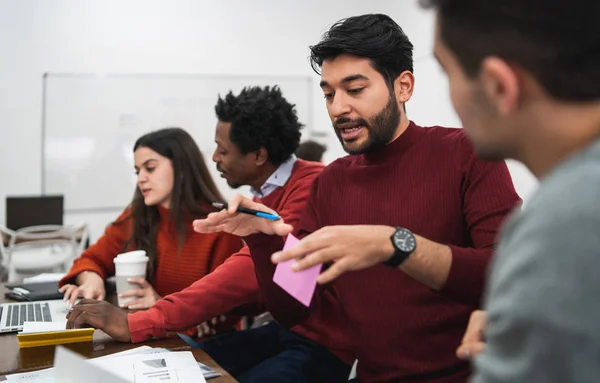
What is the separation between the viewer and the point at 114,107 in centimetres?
526

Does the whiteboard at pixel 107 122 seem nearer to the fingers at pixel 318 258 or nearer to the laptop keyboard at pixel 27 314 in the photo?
the laptop keyboard at pixel 27 314

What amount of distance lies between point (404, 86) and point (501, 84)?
3.24ft

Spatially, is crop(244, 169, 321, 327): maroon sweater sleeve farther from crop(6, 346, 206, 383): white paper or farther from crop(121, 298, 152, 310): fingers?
crop(121, 298, 152, 310): fingers

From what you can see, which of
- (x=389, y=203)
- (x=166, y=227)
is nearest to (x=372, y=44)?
(x=389, y=203)

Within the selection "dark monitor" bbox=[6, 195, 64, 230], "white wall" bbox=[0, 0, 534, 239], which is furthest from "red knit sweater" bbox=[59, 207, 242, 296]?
"white wall" bbox=[0, 0, 534, 239]

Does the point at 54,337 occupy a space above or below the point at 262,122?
below

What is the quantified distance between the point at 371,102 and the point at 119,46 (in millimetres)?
4279

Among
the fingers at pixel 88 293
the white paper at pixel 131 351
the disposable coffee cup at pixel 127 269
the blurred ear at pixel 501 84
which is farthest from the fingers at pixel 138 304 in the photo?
the blurred ear at pixel 501 84

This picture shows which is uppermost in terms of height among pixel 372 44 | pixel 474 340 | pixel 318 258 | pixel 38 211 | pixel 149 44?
pixel 149 44

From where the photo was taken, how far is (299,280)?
1.16m

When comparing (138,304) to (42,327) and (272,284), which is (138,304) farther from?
(272,284)

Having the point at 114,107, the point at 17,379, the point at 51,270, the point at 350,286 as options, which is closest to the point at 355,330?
the point at 350,286

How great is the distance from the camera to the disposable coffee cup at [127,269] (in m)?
1.77

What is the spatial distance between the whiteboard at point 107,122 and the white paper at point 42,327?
138 inches
